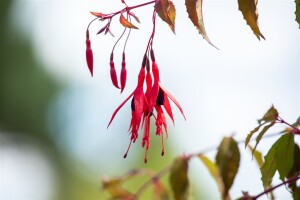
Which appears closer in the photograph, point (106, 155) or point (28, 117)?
point (106, 155)

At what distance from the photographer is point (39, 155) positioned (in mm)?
12109

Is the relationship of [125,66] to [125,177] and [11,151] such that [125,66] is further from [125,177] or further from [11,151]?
[11,151]

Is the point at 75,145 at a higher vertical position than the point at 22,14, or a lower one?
lower

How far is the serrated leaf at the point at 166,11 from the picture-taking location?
129 cm

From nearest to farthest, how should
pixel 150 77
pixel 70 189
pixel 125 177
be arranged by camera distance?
pixel 150 77
pixel 125 177
pixel 70 189

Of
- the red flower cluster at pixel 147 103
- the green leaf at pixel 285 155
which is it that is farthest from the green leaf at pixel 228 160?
the red flower cluster at pixel 147 103

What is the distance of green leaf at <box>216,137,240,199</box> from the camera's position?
5.24 feet

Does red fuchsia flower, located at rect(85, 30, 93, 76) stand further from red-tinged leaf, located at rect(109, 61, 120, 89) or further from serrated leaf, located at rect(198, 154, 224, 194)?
serrated leaf, located at rect(198, 154, 224, 194)

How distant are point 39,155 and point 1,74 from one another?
1.24 meters

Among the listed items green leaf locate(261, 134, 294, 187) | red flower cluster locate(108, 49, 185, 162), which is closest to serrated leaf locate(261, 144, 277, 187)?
green leaf locate(261, 134, 294, 187)

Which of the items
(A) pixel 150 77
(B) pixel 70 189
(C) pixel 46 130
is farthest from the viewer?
(C) pixel 46 130

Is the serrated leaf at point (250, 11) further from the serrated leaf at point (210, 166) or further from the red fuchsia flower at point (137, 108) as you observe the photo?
the serrated leaf at point (210, 166)

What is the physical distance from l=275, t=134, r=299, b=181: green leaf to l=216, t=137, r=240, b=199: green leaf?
4.0 inches

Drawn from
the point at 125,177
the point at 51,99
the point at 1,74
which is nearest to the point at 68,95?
the point at 51,99
